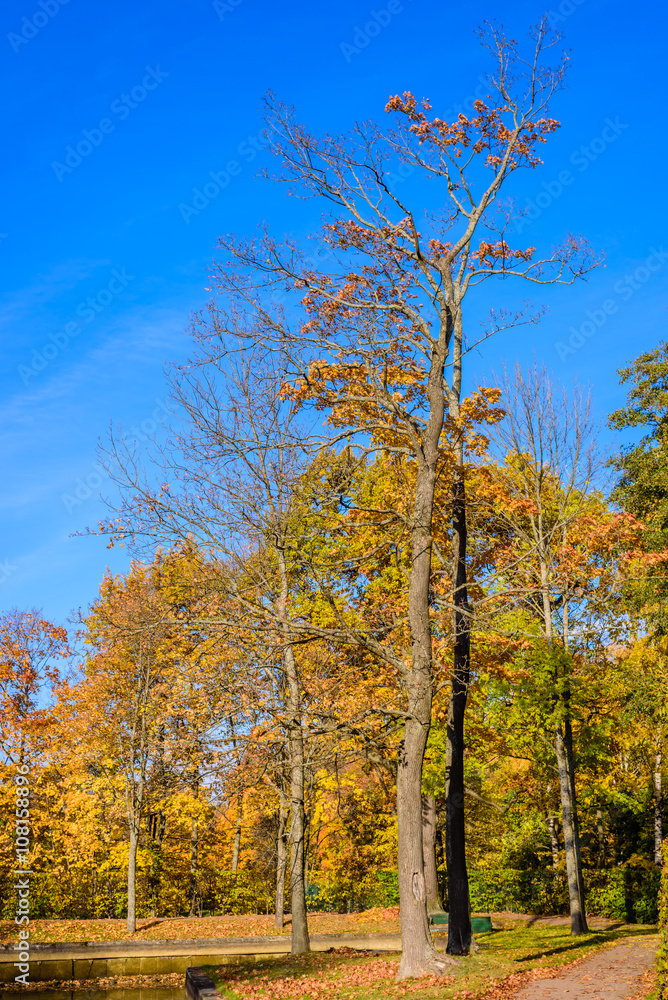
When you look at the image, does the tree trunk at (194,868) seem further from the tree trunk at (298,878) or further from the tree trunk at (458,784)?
the tree trunk at (458,784)

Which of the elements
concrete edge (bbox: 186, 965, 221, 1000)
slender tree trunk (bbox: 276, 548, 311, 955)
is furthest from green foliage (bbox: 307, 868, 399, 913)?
concrete edge (bbox: 186, 965, 221, 1000)

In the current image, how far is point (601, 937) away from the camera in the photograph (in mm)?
16141

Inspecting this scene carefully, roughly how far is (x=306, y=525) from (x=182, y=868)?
1959 cm

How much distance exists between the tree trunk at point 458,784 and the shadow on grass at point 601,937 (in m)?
1.04

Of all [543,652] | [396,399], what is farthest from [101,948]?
[396,399]

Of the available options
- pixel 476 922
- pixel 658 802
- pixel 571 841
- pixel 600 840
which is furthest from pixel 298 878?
pixel 600 840

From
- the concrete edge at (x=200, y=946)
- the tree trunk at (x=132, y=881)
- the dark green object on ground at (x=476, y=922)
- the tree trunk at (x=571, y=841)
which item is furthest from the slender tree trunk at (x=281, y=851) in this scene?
the tree trunk at (x=571, y=841)

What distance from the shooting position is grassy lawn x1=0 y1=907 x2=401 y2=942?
2053cm

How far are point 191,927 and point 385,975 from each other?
1424cm

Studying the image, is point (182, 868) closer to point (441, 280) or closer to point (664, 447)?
point (664, 447)

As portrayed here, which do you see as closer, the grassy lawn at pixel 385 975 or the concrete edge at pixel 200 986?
the grassy lawn at pixel 385 975

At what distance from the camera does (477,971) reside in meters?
10.3

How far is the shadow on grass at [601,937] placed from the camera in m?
13.1

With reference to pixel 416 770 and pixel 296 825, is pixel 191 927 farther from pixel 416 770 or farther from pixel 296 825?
pixel 416 770
